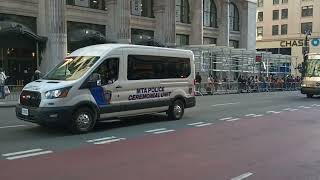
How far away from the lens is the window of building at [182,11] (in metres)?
45.8

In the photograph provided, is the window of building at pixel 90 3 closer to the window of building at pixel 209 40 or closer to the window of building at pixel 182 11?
the window of building at pixel 182 11

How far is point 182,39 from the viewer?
1834 inches

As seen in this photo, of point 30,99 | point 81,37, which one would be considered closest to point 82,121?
point 30,99

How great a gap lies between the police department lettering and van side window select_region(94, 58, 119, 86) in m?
0.90

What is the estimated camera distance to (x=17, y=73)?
3172 centimetres

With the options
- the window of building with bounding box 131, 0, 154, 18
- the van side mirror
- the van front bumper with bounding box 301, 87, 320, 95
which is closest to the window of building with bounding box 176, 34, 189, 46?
the window of building with bounding box 131, 0, 154, 18

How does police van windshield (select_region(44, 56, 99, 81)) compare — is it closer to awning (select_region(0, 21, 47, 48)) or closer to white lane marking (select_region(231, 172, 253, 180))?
white lane marking (select_region(231, 172, 253, 180))

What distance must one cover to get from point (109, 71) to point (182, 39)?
3433 cm

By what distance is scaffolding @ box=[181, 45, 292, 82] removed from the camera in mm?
37125

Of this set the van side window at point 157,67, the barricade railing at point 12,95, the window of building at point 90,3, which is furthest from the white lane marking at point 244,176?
the window of building at point 90,3

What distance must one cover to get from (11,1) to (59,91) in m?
21.1

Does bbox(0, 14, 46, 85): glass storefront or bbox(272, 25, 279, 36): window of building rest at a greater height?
bbox(272, 25, 279, 36): window of building

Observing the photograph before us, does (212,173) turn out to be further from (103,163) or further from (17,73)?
(17,73)

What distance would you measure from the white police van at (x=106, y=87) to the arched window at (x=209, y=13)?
35.1 meters
